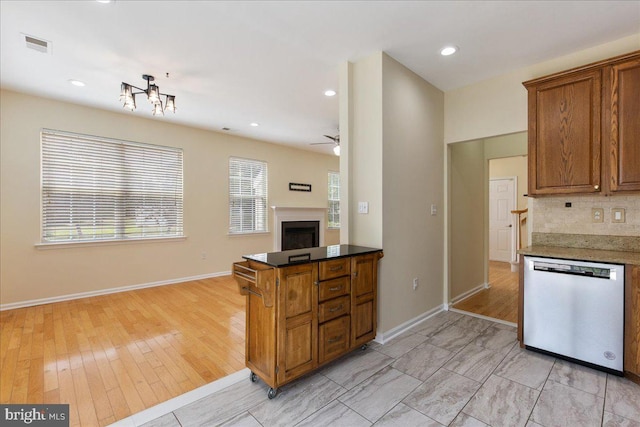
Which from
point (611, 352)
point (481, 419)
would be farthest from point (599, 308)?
point (481, 419)

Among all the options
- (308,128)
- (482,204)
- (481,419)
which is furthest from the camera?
(308,128)

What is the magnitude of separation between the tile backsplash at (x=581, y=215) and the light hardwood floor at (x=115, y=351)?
10.4 ft

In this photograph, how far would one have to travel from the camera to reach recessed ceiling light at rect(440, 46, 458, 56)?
2621 millimetres

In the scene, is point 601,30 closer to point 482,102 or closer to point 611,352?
point 482,102

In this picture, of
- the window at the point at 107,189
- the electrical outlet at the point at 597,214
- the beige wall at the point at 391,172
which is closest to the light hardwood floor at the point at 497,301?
the beige wall at the point at 391,172

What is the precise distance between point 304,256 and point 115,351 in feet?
6.50

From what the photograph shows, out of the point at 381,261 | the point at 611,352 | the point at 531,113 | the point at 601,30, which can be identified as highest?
the point at 601,30

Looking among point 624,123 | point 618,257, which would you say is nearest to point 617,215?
point 618,257

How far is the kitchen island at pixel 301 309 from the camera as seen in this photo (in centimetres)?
190

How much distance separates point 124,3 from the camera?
6.79 feet

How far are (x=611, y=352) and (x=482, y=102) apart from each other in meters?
2.60

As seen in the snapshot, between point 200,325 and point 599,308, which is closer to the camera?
point 599,308

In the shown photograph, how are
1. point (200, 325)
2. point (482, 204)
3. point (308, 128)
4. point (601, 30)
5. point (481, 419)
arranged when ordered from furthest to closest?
point (308, 128) → point (482, 204) → point (200, 325) → point (601, 30) → point (481, 419)

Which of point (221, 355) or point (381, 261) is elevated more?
point (381, 261)
